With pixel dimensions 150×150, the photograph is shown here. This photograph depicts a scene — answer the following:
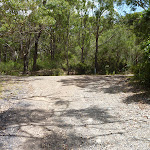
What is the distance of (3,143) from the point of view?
3.01 meters

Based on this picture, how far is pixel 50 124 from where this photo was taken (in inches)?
153

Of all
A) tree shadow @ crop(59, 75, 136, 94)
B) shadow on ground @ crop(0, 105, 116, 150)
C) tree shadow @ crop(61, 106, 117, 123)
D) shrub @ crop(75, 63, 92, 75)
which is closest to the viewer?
shadow on ground @ crop(0, 105, 116, 150)

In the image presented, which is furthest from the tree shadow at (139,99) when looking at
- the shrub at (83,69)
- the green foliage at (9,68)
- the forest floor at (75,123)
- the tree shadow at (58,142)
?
the green foliage at (9,68)

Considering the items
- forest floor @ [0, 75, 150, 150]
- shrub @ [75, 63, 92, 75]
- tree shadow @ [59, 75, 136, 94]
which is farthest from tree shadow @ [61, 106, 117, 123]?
shrub @ [75, 63, 92, 75]

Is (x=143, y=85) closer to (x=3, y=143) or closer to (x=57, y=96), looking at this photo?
(x=57, y=96)

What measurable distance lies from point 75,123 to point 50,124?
1.89ft

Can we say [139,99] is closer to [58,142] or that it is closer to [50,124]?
[50,124]

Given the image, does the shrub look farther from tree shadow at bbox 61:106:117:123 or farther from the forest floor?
tree shadow at bbox 61:106:117:123

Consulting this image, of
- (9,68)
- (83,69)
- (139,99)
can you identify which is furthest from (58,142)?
(9,68)

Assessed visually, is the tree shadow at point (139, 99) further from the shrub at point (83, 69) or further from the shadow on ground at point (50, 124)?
the shrub at point (83, 69)

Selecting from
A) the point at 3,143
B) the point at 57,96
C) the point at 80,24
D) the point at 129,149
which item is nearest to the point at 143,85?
the point at 57,96

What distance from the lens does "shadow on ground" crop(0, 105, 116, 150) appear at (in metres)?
3.04

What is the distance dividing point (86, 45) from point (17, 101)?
1777 centimetres

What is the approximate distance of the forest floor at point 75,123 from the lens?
3.02m
